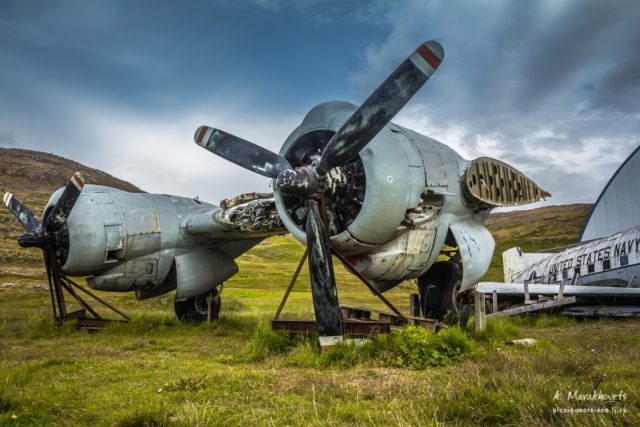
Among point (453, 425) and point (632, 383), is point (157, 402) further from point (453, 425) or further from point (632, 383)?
point (632, 383)

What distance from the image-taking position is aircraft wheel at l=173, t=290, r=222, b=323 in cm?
1439

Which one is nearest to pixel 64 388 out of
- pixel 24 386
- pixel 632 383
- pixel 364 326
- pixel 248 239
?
pixel 24 386

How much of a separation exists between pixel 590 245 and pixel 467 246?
1231cm

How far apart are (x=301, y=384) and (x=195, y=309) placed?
A: 9.62 metres

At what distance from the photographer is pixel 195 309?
14469 mm

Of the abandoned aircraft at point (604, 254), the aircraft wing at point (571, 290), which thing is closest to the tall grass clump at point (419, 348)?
the aircraft wing at point (571, 290)

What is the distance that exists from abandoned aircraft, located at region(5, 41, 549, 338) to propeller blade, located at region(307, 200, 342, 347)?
0.7 inches

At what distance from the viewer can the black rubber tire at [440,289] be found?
10.7 meters

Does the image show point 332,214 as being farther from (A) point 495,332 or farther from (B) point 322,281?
(A) point 495,332

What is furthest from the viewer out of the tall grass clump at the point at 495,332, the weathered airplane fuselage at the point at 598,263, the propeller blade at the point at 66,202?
the weathered airplane fuselage at the point at 598,263

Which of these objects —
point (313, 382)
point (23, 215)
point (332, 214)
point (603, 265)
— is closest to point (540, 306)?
Answer: point (603, 265)

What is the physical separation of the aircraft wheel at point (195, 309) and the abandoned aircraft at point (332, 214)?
481 mm

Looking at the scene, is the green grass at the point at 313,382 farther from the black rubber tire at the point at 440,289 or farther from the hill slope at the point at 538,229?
the hill slope at the point at 538,229

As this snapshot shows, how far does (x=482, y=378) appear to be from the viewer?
16.9 feet
